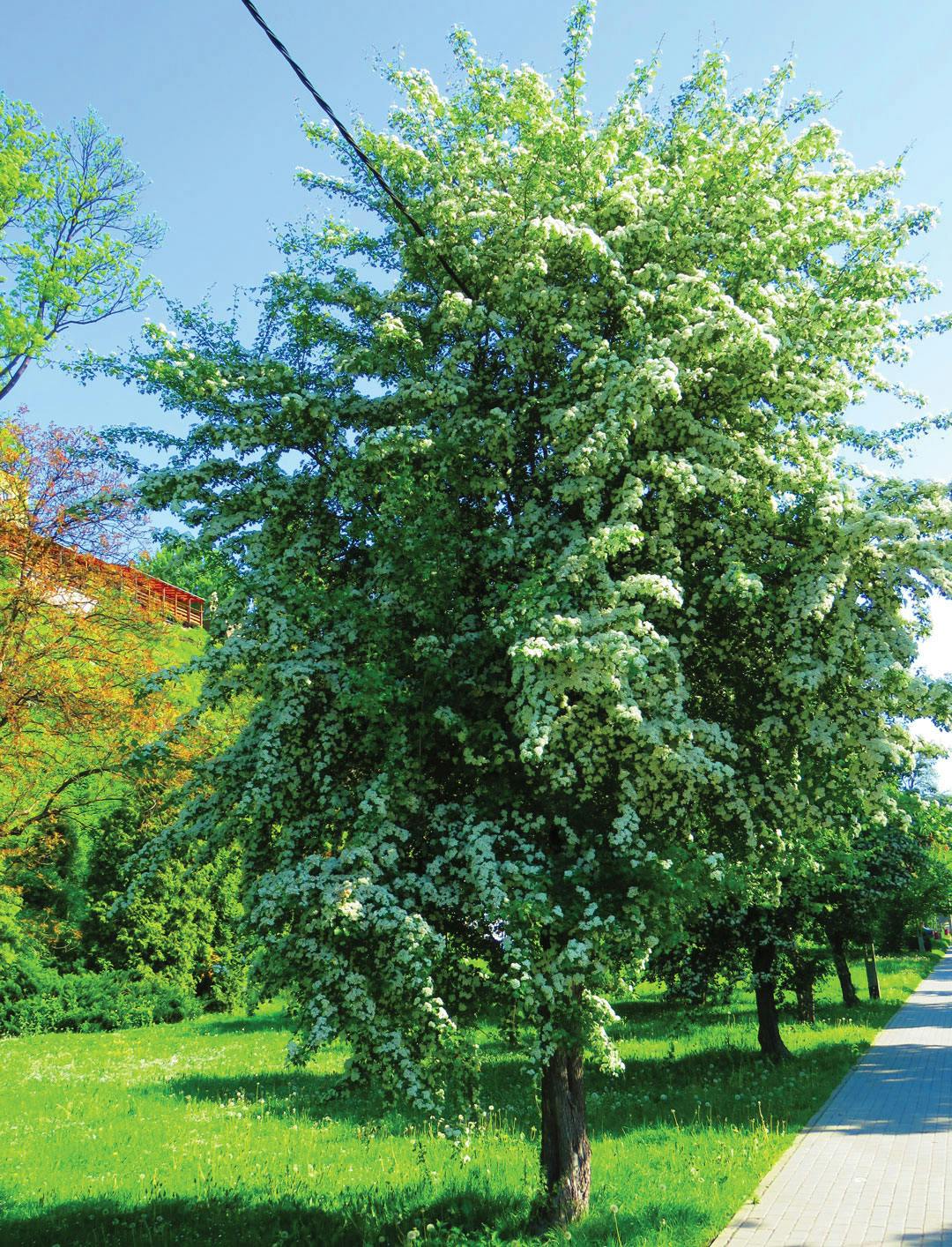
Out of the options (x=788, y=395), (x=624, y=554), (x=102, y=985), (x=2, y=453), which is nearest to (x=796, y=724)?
(x=624, y=554)

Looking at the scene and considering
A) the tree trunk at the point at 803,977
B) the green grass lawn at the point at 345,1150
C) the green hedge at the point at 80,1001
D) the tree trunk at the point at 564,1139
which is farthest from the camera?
the green hedge at the point at 80,1001

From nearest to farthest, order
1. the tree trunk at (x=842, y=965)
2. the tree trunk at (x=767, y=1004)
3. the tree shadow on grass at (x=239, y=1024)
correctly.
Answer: the tree trunk at (x=767, y=1004)
the tree trunk at (x=842, y=965)
the tree shadow on grass at (x=239, y=1024)

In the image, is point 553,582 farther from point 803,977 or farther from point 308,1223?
point 803,977

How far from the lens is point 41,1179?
937 centimetres

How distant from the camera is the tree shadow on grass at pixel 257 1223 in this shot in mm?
7422

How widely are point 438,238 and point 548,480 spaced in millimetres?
2380

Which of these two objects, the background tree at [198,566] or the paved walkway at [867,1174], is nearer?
the paved walkway at [867,1174]

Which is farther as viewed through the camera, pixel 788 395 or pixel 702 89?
pixel 702 89

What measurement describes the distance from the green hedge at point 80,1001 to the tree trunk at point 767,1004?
15711 millimetres

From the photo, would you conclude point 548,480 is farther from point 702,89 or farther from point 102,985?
point 102,985

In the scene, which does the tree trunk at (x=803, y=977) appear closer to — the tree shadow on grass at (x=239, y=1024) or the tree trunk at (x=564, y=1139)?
the tree trunk at (x=564, y=1139)

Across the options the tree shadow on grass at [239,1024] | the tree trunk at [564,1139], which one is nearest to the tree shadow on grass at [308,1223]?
the tree trunk at [564,1139]

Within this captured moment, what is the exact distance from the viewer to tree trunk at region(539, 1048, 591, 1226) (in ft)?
24.8

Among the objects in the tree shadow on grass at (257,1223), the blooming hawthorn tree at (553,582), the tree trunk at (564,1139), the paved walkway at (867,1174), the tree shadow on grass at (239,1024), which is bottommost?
the tree shadow on grass at (239,1024)
